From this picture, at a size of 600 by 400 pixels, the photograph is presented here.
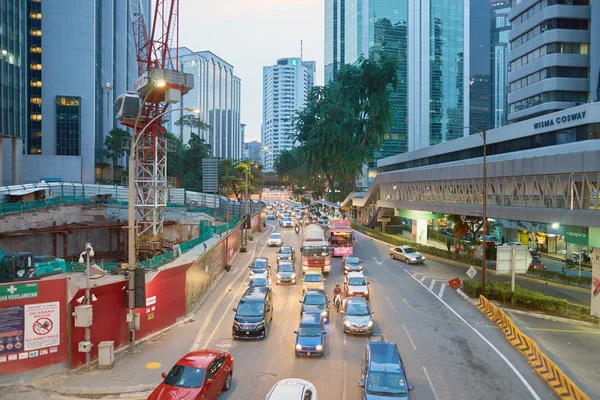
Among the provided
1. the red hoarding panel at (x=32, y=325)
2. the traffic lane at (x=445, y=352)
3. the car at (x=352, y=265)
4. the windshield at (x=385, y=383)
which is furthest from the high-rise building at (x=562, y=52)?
the red hoarding panel at (x=32, y=325)

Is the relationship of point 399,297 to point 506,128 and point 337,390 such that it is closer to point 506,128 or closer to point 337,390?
point 337,390

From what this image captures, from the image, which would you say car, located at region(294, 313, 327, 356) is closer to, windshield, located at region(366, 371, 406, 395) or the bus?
windshield, located at region(366, 371, 406, 395)

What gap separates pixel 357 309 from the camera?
2198 cm

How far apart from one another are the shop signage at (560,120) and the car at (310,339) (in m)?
33.9

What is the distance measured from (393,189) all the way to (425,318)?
3349 cm

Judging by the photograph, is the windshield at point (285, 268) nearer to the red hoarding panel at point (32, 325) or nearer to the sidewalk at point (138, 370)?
the sidewalk at point (138, 370)

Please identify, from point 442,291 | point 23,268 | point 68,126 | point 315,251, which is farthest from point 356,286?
point 68,126

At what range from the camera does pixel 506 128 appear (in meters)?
49.9

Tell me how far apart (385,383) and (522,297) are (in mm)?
16771

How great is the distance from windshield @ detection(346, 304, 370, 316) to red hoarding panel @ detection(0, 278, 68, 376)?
12.3 metres

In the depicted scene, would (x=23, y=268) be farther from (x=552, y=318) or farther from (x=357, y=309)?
(x=552, y=318)

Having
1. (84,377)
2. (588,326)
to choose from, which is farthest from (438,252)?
(84,377)

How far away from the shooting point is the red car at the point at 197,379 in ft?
41.8

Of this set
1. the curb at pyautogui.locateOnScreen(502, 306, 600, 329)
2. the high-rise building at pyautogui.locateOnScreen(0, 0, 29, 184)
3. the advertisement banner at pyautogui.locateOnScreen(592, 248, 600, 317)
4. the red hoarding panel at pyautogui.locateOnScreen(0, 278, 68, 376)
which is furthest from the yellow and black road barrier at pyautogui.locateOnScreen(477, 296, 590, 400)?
the high-rise building at pyautogui.locateOnScreen(0, 0, 29, 184)
